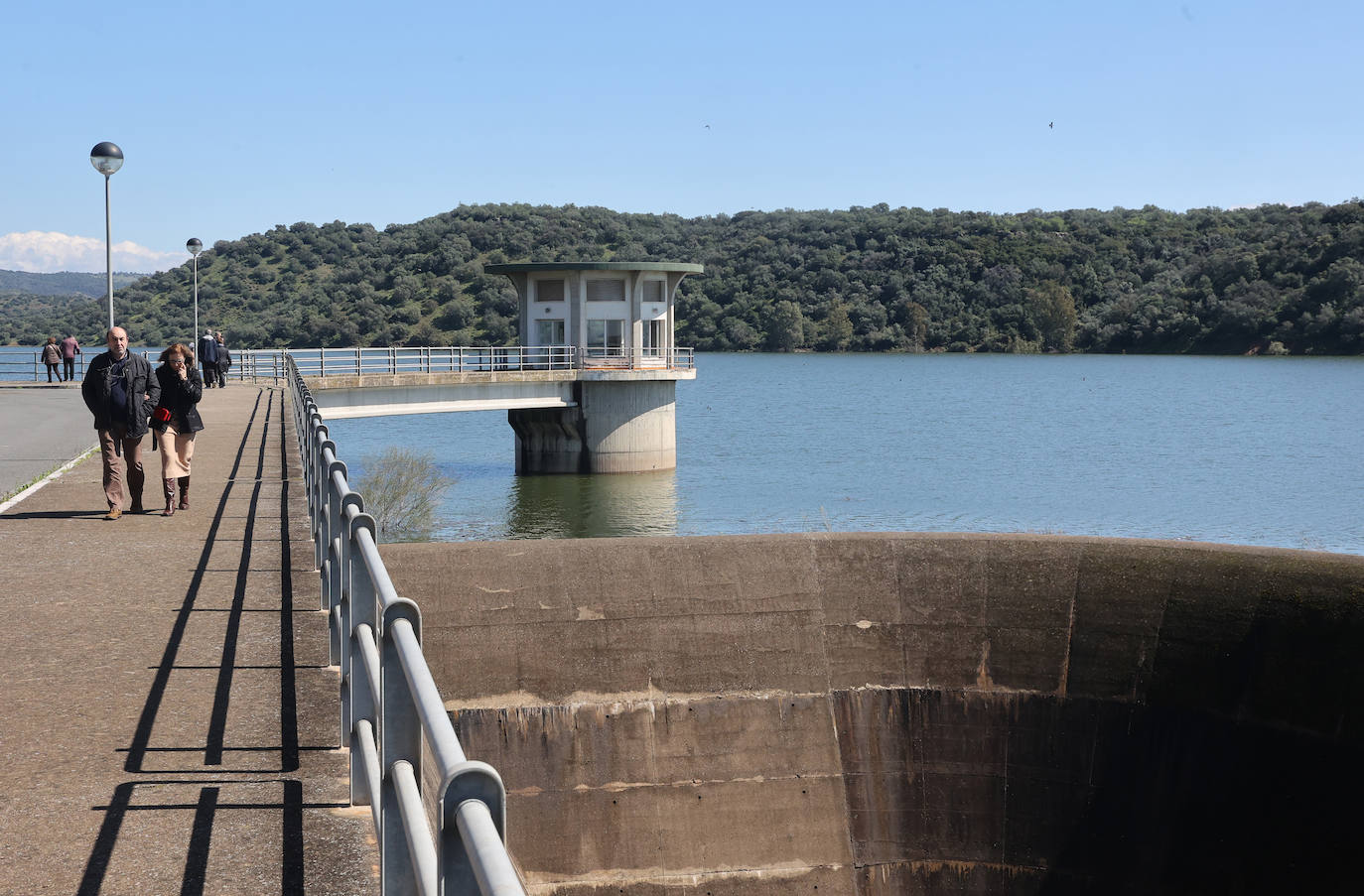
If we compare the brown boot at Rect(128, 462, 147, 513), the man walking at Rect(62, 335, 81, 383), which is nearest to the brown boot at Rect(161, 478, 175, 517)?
the brown boot at Rect(128, 462, 147, 513)

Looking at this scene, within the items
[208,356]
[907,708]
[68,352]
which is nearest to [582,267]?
[208,356]

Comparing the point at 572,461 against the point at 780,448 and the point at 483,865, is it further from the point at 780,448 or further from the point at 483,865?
the point at 483,865

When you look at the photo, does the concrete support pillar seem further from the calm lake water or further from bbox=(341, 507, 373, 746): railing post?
bbox=(341, 507, 373, 746): railing post

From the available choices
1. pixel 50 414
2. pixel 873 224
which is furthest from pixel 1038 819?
pixel 873 224

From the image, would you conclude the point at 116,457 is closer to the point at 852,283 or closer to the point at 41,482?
the point at 41,482

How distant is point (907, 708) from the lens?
14859 mm

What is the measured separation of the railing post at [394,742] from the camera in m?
3.02

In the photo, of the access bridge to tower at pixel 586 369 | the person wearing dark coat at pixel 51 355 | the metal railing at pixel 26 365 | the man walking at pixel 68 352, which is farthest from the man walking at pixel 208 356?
the person wearing dark coat at pixel 51 355

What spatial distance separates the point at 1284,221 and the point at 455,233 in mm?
86145

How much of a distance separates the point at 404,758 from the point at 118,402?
8.90 metres

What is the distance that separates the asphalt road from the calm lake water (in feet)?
34.8

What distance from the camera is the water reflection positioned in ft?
124

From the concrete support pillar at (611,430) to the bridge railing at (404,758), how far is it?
4120 centimetres

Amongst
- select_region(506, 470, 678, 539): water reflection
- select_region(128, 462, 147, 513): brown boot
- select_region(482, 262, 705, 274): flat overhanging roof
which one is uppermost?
select_region(482, 262, 705, 274): flat overhanging roof
